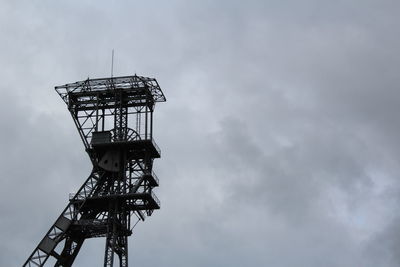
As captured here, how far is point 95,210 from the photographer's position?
174250 mm

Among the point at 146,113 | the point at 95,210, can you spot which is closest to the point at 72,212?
the point at 95,210

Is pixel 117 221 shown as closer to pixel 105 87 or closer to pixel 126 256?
pixel 126 256

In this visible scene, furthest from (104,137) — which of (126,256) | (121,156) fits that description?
(126,256)

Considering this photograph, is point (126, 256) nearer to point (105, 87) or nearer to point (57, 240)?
point (57, 240)

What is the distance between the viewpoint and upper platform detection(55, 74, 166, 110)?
17562 centimetres

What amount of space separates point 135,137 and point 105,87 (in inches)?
286

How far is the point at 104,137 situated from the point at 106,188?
5921 millimetres

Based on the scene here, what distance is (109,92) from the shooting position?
176625mm

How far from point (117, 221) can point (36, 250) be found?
32.7 feet

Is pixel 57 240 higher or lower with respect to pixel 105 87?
lower

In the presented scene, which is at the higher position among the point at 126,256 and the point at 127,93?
the point at 127,93

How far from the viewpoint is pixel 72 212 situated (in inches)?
6831

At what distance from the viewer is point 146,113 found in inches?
6919

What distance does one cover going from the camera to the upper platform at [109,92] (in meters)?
176
